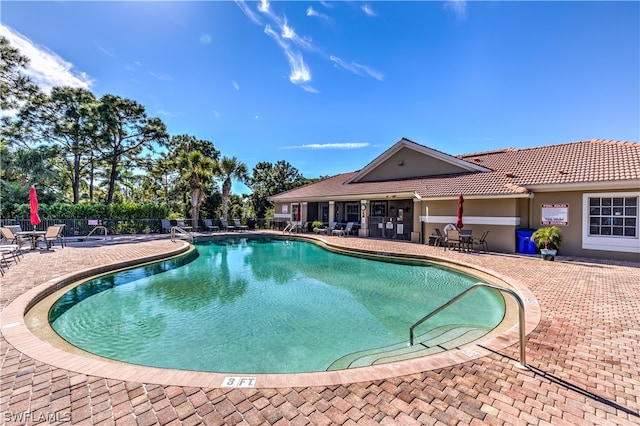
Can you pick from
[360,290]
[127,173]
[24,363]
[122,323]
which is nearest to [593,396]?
[360,290]

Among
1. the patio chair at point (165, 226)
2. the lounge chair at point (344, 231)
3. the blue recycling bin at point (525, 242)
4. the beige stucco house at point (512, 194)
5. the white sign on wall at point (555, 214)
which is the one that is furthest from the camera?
the patio chair at point (165, 226)

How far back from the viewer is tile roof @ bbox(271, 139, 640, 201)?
11039 mm

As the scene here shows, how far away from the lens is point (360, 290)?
8.20m

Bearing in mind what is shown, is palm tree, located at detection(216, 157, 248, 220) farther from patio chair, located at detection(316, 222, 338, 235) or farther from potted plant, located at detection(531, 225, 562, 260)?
potted plant, located at detection(531, 225, 562, 260)

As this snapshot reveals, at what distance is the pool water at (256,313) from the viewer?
4.68m

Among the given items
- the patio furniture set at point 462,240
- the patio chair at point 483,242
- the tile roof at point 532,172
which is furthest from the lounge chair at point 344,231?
the patio chair at point 483,242

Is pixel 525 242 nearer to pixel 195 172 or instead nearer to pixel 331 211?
pixel 331 211

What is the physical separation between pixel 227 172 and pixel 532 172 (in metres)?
22.0

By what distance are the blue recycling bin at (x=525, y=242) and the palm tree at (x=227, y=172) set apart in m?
21.3

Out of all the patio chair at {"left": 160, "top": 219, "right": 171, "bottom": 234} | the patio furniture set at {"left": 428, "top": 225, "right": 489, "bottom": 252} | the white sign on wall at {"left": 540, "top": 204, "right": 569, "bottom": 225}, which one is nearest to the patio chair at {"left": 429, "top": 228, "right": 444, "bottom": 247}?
the patio furniture set at {"left": 428, "top": 225, "right": 489, "bottom": 252}

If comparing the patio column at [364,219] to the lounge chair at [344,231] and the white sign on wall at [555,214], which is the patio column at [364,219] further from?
the white sign on wall at [555,214]

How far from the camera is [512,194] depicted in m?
12.0

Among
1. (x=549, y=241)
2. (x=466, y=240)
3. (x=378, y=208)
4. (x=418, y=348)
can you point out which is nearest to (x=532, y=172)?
(x=549, y=241)

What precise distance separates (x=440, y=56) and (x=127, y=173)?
36.6m
